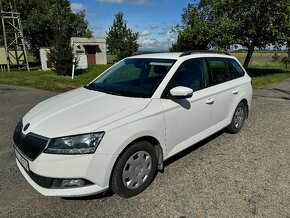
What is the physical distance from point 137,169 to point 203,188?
35.4 inches

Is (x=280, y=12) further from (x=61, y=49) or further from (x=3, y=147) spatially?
(x=3, y=147)

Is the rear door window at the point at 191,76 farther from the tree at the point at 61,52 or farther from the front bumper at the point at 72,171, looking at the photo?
the tree at the point at 61,52

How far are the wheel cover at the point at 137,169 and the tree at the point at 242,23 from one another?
14.7 m

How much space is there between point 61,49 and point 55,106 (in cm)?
1377

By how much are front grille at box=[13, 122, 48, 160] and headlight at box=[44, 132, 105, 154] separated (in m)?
0.11

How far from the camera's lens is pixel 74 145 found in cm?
281

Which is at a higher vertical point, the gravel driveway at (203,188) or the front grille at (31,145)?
the front grille at (31,145)

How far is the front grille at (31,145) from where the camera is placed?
2.87 metres

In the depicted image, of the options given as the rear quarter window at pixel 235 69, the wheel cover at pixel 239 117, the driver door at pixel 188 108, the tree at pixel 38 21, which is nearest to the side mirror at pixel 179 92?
the driver door at pixel 188 108

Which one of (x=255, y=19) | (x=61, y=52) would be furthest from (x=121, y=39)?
(x=255, y=19)

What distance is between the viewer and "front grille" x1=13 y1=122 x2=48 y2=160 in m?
2.87

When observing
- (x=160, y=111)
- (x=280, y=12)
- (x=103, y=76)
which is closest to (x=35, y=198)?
(x=160, y=111)

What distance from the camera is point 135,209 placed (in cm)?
310

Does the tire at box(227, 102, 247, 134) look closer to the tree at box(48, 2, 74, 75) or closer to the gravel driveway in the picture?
the gravel driveway
